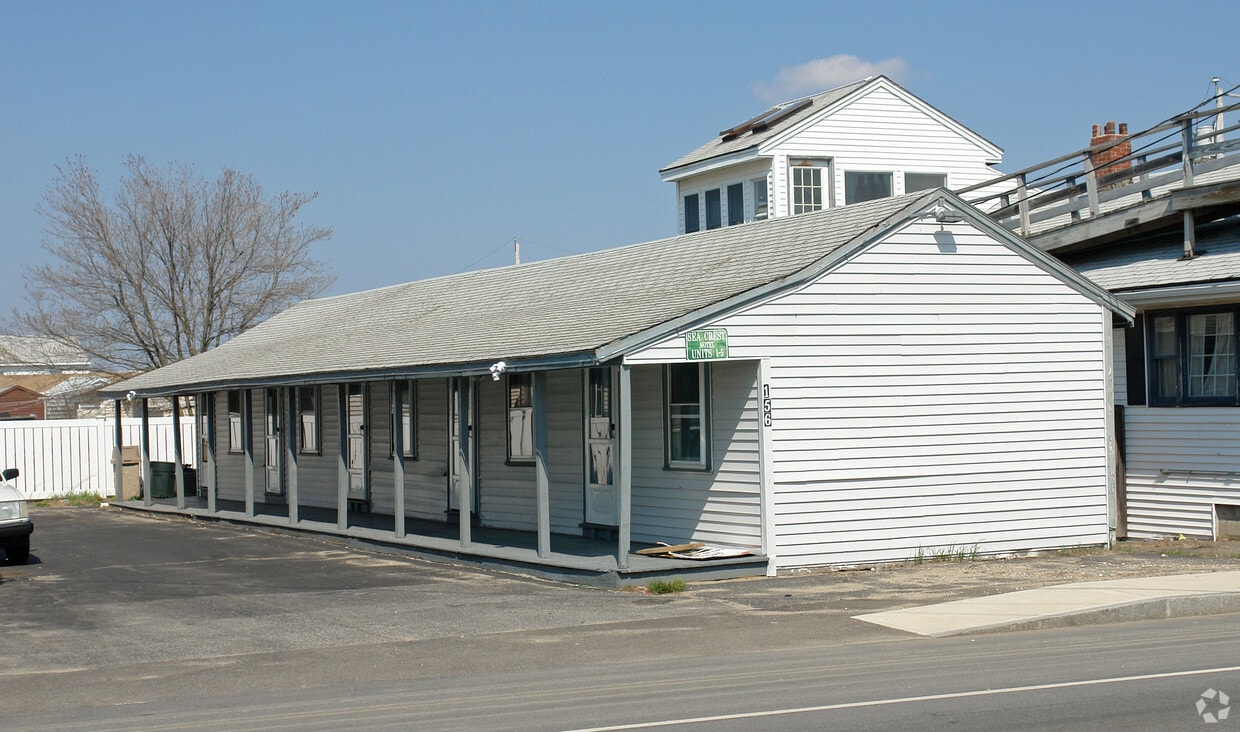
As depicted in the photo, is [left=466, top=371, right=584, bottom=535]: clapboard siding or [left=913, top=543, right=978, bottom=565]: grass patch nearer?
[left=913, top=543, right=978, bottom=565]: grass patch

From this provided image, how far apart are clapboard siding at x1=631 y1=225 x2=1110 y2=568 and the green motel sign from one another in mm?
101

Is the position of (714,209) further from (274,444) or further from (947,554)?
(947,554)

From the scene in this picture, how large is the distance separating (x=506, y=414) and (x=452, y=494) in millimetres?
2386

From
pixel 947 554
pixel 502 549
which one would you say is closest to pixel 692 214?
pixel 502 549

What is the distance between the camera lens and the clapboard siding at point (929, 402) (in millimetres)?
15320

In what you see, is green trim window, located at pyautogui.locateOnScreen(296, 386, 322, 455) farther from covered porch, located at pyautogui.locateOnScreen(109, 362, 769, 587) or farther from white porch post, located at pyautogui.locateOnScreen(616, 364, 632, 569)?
white porch post, located at pyautogui.locateOnScreen(616, 364, 632, 569)

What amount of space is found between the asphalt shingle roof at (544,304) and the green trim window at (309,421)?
1078 millimetres

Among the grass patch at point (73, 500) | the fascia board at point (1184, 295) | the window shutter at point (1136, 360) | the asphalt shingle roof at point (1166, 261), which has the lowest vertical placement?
the grass patch at point (73, 500)

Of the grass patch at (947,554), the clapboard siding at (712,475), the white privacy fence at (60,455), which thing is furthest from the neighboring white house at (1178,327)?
the white privacy fence at (60,455)

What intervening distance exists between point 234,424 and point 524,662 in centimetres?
2041

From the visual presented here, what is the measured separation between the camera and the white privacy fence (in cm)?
3150

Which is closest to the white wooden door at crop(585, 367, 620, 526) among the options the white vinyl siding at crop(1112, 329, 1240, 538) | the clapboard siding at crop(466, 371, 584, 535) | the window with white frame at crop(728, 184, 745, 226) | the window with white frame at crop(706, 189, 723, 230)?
the clapboard siding at crop(466, 371, 584, 535)

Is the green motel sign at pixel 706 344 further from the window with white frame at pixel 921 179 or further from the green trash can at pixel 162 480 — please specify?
the green trash can at pixel 162 480

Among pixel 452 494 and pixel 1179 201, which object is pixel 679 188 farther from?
pixel 1179 201
